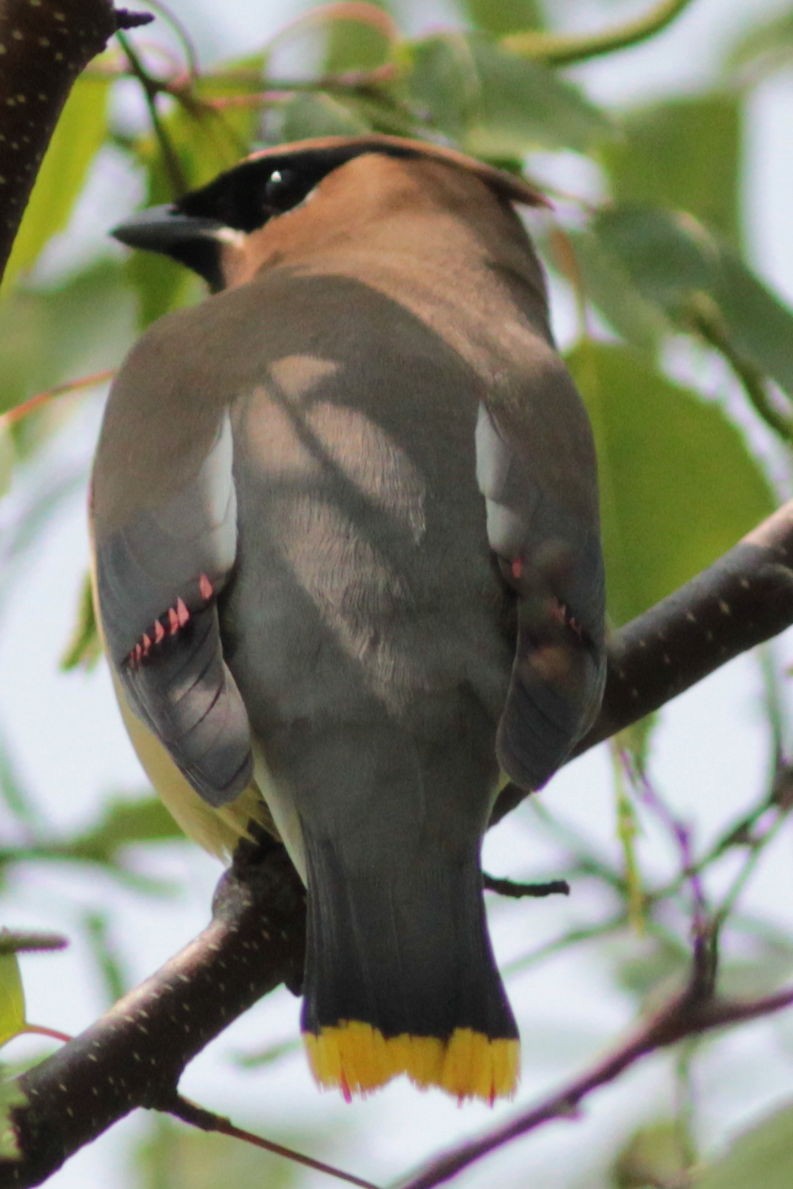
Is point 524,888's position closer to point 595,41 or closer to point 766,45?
point 595,41

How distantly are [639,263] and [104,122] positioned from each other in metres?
1.01

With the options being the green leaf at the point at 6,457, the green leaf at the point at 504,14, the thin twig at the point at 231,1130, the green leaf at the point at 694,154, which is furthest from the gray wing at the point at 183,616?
the green leaf at the point at 504,14

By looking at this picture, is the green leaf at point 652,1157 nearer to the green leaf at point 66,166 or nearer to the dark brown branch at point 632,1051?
the dark brown branch at point 632,1051

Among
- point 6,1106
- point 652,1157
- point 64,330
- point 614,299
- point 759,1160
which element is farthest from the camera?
point 64,330

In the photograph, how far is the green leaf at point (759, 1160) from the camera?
2205mm

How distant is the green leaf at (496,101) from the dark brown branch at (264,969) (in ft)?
2.49

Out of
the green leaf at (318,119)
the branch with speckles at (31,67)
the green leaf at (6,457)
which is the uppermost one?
the branch with speckles at (31,67)

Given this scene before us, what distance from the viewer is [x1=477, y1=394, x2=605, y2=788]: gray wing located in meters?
3.04

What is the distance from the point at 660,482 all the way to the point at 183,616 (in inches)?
41.2

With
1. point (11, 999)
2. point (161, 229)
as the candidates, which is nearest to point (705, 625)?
point (161, 229)

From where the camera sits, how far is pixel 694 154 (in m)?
4.71

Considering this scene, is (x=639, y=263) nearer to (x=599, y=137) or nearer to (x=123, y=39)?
(x=599, y=137)

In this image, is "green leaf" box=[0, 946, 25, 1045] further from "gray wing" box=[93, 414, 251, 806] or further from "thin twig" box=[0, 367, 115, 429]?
"thin twig" box=[0, 367, 115, 429]

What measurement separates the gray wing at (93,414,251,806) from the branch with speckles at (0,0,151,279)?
2.06 ft
